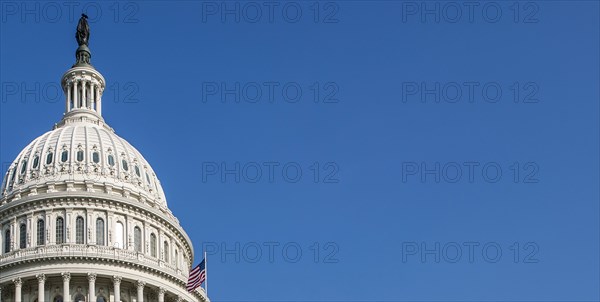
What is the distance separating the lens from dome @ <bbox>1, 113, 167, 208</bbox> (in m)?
A: 121

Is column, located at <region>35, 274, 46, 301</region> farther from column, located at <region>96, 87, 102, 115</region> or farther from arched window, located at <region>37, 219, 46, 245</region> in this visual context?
column, located at <region>96, 87, 102, 115</region>

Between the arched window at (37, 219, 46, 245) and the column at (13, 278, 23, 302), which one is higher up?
the arched window at (37, 219, 46, 245)

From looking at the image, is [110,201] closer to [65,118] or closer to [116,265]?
[116,265]

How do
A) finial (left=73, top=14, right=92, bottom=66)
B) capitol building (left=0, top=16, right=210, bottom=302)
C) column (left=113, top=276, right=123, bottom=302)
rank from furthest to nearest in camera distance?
finial (left=73, top=14, right=92, bottom=66) → capitol building (left=0, top=16, right=210, bottom=302) → column (left=113, top=276, right=123, bottom=302)

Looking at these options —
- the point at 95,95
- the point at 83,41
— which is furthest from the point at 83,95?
the point at 83,41

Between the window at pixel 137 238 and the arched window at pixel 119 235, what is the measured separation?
1221 millimetres

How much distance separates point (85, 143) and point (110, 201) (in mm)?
8389

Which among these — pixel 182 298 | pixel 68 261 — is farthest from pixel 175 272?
pixel 68 261

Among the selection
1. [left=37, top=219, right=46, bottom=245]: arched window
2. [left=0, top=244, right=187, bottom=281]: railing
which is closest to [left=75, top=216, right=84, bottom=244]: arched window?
[left=0, top=244, right=187, bottom=281]: railing

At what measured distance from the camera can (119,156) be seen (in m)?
126

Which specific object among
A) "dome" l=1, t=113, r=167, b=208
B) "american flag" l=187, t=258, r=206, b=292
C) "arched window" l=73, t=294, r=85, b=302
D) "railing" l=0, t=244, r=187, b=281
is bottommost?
"arched window" l=73, t=294, r=85, b=302

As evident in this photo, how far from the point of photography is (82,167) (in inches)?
4830

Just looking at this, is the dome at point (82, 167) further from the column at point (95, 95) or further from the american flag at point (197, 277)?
the american flag at point (197, 277)

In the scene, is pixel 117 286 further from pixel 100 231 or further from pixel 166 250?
pixel 166 250
